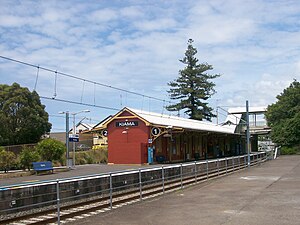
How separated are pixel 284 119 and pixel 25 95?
36.1 m

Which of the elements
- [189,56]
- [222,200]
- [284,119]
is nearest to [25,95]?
[189,56]

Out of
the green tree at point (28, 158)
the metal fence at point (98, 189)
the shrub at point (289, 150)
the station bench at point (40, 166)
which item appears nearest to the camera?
the metal fence at point (98, 189)

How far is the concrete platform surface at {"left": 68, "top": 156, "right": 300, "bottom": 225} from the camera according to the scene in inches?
372

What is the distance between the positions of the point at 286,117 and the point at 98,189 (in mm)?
52596

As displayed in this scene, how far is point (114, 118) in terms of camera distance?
37.6 metres

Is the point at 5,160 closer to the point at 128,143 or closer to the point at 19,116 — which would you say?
the point at 128,143

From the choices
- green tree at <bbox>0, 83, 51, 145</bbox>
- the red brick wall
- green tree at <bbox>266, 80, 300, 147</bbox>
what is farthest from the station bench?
green tree at <bbox>266, 80, 300, 147</bbox>

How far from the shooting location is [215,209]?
11.0 m

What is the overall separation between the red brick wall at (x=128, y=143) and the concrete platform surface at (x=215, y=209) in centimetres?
2067

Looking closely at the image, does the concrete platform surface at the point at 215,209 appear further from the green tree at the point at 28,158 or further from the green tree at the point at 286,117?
the green tree at the point at 286,117

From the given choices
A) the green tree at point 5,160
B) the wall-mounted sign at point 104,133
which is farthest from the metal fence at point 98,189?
the wall-mounted sign at point 104,133

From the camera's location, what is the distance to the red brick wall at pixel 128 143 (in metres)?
36.1

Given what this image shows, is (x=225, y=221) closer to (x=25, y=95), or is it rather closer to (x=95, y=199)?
(x=95, y=199)

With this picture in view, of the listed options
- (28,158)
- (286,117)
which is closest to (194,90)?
(286,117)
